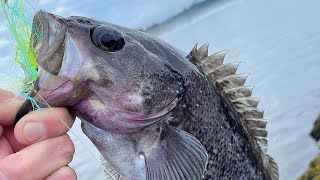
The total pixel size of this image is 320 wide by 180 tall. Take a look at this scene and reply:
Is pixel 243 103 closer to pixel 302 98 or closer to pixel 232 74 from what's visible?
pixel 232 74

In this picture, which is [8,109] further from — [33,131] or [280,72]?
[280,72]

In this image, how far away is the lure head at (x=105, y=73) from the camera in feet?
6.98

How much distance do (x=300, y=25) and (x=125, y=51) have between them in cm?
1844

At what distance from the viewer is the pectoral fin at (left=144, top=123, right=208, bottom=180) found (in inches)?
98.1

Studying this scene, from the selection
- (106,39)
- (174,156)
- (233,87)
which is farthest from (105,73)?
(233,87)

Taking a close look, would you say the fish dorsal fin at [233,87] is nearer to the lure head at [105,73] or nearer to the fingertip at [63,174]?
the lure head at [105,73]

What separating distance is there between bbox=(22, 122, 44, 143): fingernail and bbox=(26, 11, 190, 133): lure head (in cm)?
17

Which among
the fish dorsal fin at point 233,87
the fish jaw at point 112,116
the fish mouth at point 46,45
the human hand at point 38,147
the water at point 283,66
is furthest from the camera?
the water at point 283,66

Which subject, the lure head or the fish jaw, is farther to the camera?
the fish jaw

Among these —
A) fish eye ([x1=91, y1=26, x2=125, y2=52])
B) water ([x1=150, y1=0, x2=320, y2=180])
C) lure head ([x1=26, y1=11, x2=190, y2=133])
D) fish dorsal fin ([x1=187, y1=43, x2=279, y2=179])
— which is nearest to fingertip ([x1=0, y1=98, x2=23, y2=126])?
lure head ([x1=26, y1=11, x2=190, y2=133])

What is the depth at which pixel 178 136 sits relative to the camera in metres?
2.50

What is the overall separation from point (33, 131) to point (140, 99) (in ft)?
2.08

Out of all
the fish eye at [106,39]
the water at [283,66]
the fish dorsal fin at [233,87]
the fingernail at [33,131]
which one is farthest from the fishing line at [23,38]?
the water at [283,66]

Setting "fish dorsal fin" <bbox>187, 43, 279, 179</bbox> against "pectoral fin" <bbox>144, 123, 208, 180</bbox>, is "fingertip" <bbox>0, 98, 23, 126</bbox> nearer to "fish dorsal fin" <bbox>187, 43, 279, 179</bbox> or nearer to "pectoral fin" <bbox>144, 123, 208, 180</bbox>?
"pectoral fin" <bbox>144, 123, 208, 180</bbox>
